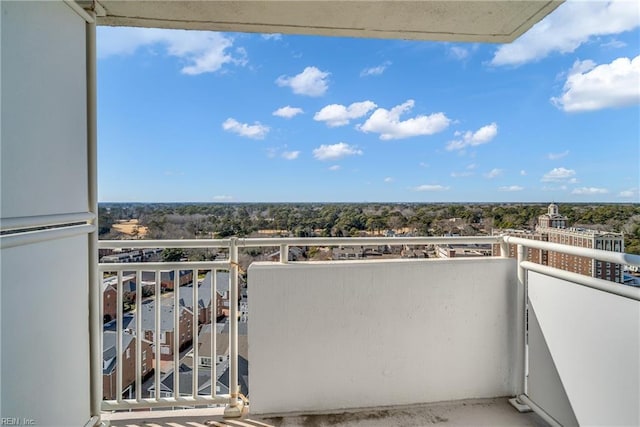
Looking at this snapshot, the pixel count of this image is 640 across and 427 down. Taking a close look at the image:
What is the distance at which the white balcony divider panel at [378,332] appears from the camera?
5.81 ft

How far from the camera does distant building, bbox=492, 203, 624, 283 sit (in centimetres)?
132

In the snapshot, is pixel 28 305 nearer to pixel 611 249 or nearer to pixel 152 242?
pixel 152 242

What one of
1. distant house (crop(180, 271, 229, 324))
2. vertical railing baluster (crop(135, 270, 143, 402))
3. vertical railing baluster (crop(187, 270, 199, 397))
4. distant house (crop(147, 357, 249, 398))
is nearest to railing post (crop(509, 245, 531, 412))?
distant house (crop(147, 357, 249, 398))

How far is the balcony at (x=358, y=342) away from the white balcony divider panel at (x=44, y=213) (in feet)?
1.01

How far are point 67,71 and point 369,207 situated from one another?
207cm

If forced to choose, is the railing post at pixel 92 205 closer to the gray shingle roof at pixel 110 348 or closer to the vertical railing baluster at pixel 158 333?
the gray shingle roof at pixel 110 348

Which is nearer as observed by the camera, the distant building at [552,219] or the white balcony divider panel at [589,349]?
the white balcony divider panel at [589,349]

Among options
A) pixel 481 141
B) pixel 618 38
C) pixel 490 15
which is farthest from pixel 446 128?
pixel 490 15

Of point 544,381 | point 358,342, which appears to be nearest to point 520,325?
point 544,381

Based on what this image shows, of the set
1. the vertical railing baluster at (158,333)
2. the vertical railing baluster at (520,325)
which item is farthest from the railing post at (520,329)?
the vertical railing baluster at (158,333)

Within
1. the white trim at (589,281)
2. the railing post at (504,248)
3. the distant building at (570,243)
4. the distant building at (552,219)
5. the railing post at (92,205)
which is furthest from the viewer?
the railing post at (504,248)

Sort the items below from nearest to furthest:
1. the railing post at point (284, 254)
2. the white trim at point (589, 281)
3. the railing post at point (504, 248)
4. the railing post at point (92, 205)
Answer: the white trim at point (589, 281), the railing post at point (92, 205), the railing post at point (284, 254), the railing post at point (504, 248)

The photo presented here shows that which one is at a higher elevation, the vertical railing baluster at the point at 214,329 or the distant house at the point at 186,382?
the vertical railing baluster at the point at 214,329

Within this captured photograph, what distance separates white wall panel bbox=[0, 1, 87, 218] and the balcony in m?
0.51
